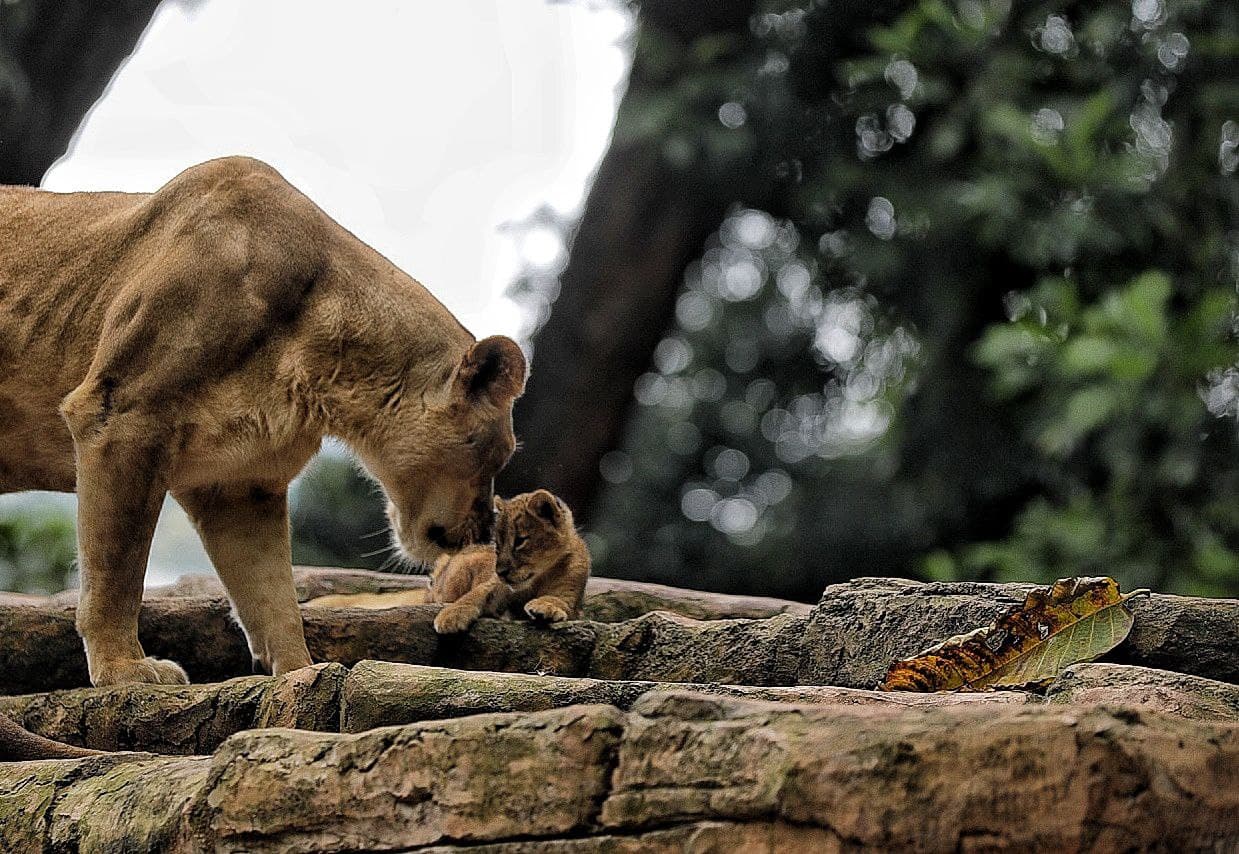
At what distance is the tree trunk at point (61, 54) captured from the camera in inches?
318

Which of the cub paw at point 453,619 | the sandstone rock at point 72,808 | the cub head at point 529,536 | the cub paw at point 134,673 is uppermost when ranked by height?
the cub head at point 529,536

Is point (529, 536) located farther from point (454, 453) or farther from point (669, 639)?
point (669, 639)

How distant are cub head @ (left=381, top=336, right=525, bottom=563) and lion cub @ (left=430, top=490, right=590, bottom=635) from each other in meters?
0.08

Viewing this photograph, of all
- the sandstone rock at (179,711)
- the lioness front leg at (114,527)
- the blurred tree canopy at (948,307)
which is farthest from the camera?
the blurred tree canopy at (948,307)

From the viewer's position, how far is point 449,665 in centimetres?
543

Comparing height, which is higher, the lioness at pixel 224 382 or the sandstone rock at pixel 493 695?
the lioness at pixel 224 382

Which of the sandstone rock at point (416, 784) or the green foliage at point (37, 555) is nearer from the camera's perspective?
the sandstone rock at point (416, 784)

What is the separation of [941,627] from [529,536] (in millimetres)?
1900

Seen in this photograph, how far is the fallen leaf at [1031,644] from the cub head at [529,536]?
185 cm

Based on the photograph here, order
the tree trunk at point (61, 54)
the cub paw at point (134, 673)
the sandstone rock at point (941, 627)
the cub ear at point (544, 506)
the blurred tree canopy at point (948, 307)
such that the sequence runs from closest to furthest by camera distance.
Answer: the sandstone rock at point (941, 627)
the cub paw at point (134, 673)
the cub ear at point (544, 506)
the tree trunk at point (61, 54)
the blurred tree canopy at point (948, 307)

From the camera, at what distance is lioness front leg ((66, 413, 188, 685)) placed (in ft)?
17.4

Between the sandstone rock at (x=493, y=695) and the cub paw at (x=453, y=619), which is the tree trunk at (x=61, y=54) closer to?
the cub paw at (x=453, y=619)

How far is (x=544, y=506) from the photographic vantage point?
6328 mm

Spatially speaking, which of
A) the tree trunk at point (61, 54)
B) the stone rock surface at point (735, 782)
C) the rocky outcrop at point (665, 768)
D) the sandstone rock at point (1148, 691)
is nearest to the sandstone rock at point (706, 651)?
the rocky outcrop at point (665, 768)
